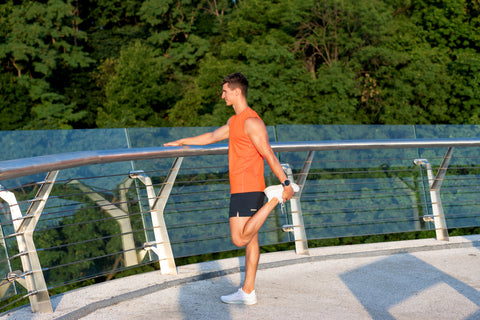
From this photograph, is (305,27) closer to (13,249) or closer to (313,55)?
(313,55)

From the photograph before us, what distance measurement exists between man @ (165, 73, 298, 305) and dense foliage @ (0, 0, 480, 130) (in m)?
20.7

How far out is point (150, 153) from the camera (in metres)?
4.47

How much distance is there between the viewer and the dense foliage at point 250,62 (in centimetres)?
2595

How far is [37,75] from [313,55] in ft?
61.3

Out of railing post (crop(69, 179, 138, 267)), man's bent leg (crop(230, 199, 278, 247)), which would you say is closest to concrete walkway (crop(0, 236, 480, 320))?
railing post (crop(69, 179, 138, 267))

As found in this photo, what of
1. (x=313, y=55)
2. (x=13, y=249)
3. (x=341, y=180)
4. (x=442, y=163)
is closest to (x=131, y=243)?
(x=13, y=249)

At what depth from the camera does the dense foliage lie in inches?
1022

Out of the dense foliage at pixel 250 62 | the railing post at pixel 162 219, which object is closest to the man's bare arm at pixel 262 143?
the railing post at pixel 162 219

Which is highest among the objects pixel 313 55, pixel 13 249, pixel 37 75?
pixel 37 75

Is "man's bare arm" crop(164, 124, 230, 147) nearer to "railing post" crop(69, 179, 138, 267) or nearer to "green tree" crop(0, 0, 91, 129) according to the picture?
"railing post" crop(69, 179, 138, 267)

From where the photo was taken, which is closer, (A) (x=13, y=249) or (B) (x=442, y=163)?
(A) (x=13, y=249)

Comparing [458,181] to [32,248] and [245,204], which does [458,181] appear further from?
[32,248]

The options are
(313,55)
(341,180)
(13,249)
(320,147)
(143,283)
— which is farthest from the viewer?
(313,55)

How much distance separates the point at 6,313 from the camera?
394 cm
